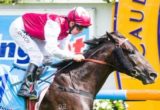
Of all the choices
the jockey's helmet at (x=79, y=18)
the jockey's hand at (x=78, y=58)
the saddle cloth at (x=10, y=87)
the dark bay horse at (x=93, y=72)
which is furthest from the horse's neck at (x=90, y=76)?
the saddle cloth at (x=10, y=87)

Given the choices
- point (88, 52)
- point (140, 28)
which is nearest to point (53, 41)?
point (88, 52)

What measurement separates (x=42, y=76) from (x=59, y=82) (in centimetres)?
156

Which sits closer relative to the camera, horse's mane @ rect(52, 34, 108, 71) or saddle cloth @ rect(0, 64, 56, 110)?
horse's mane @ rect(52, 34, 108, 71)

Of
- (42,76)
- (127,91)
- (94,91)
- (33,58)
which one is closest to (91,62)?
(94,91)

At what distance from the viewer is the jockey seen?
7.90 metres

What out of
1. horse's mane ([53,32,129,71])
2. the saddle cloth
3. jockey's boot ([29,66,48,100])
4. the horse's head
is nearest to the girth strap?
horse's mane ([53,32,129,71])

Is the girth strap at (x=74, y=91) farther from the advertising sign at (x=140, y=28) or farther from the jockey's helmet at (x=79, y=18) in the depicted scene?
the advertising sign at (x=140, y=28)

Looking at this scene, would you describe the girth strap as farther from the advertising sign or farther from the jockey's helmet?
the advertising sign

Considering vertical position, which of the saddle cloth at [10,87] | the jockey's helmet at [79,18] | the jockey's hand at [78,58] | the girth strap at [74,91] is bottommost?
the saddle cloth at [10,87]

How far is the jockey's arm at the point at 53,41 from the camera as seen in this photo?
7.76 meters

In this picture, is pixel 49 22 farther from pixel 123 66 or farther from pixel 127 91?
pixel 127 91

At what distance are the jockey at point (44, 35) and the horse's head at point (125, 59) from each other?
27 cm

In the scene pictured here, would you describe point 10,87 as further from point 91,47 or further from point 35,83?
point 91,47

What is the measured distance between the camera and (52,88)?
7.67m
